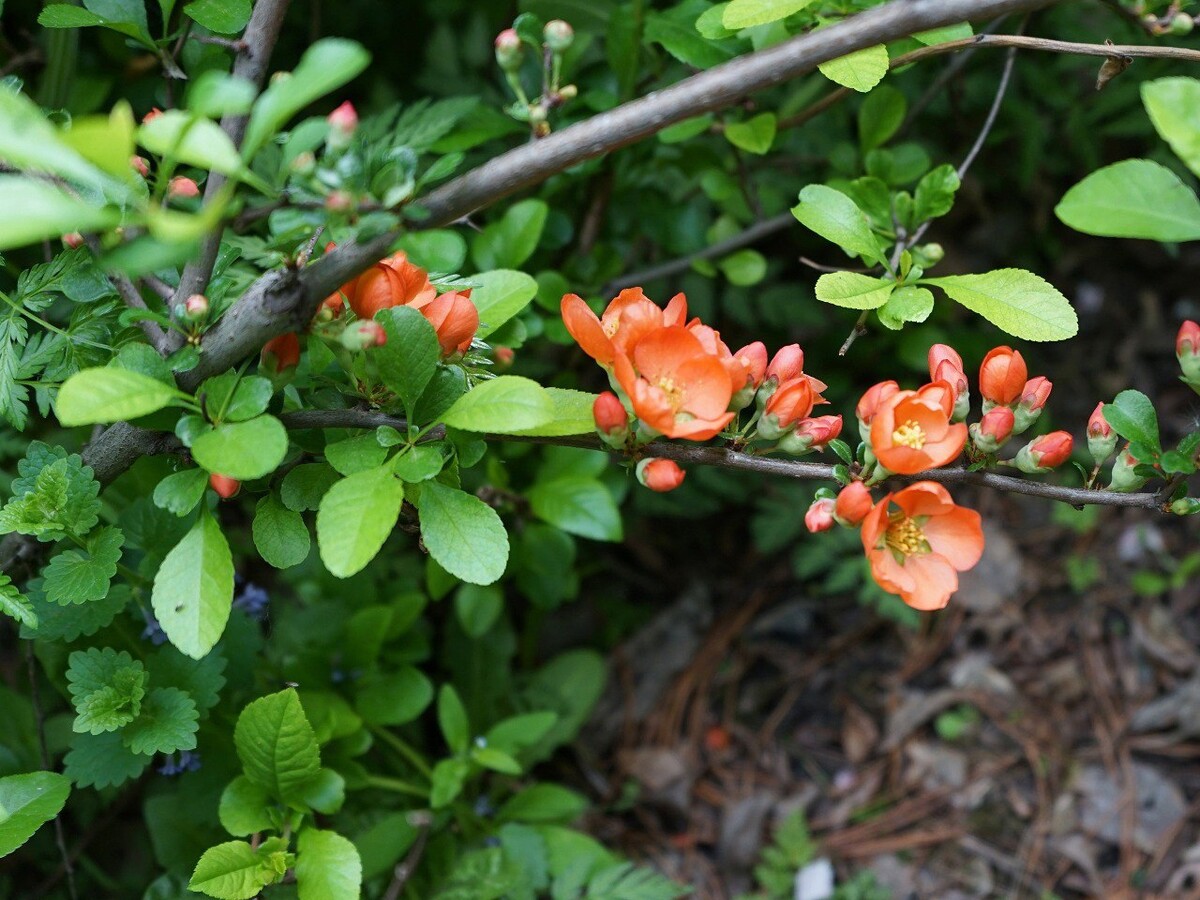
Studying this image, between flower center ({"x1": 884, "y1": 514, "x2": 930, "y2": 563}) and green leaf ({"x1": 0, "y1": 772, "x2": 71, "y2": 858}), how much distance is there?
40.4 inches

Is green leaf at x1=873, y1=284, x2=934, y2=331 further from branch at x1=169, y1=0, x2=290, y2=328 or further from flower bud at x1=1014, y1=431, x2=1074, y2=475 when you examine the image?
branch at x1=169, y1=0, x2=290, y2=328

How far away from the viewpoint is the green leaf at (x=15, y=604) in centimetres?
109

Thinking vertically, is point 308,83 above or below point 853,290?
above

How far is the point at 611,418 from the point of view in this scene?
3.54 feet

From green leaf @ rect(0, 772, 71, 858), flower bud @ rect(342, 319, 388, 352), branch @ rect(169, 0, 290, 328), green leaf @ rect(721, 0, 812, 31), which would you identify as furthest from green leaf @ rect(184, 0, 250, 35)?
green leaf @ rect(0, 772, 71, 858)

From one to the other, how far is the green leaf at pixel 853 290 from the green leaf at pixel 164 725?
3.03ft

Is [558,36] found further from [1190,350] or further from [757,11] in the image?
[1190,350]

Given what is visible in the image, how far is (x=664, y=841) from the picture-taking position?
2.32m

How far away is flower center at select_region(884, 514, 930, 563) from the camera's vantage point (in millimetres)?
1203

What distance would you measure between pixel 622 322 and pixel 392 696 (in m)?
0.96

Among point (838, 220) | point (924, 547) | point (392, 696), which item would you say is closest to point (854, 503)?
point (924, 547)

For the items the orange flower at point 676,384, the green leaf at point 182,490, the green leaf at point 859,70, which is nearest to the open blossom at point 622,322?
the orange flower at point 676,384

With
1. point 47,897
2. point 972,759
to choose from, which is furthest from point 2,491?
point 972,759

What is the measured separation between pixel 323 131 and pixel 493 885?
126 centimetres
